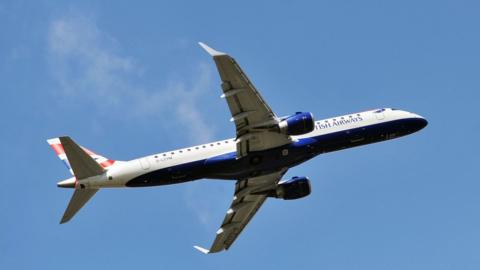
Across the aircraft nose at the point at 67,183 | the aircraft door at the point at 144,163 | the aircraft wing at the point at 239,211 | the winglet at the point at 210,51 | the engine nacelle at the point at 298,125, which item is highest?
the winglet at the point at 210,51

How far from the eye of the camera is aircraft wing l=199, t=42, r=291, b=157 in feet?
232

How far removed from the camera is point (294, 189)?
86.6m

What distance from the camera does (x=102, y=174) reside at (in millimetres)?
76938

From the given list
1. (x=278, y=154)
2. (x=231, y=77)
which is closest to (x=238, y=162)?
(x=278, y=154)

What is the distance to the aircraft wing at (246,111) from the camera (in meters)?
70.8

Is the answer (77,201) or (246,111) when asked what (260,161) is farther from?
(77,201)

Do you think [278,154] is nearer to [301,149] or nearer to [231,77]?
[301,149]

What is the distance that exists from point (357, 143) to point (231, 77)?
50.9 feet

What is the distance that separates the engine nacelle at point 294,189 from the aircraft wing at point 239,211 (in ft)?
2.94

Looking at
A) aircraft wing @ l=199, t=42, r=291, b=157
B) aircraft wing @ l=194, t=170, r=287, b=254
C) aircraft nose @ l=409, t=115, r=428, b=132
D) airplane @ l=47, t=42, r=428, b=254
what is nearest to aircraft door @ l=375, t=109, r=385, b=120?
airplane @ l=47, t=42, r=428, b=254

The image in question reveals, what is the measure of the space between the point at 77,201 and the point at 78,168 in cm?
311

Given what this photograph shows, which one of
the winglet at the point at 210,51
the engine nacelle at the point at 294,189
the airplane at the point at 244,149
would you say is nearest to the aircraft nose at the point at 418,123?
the airplane at the point at 244,149

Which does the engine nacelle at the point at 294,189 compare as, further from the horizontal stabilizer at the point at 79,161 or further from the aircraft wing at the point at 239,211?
the horizontal stabilizer at the point at 79,161

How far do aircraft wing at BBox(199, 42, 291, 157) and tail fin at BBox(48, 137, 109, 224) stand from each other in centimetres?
1150
